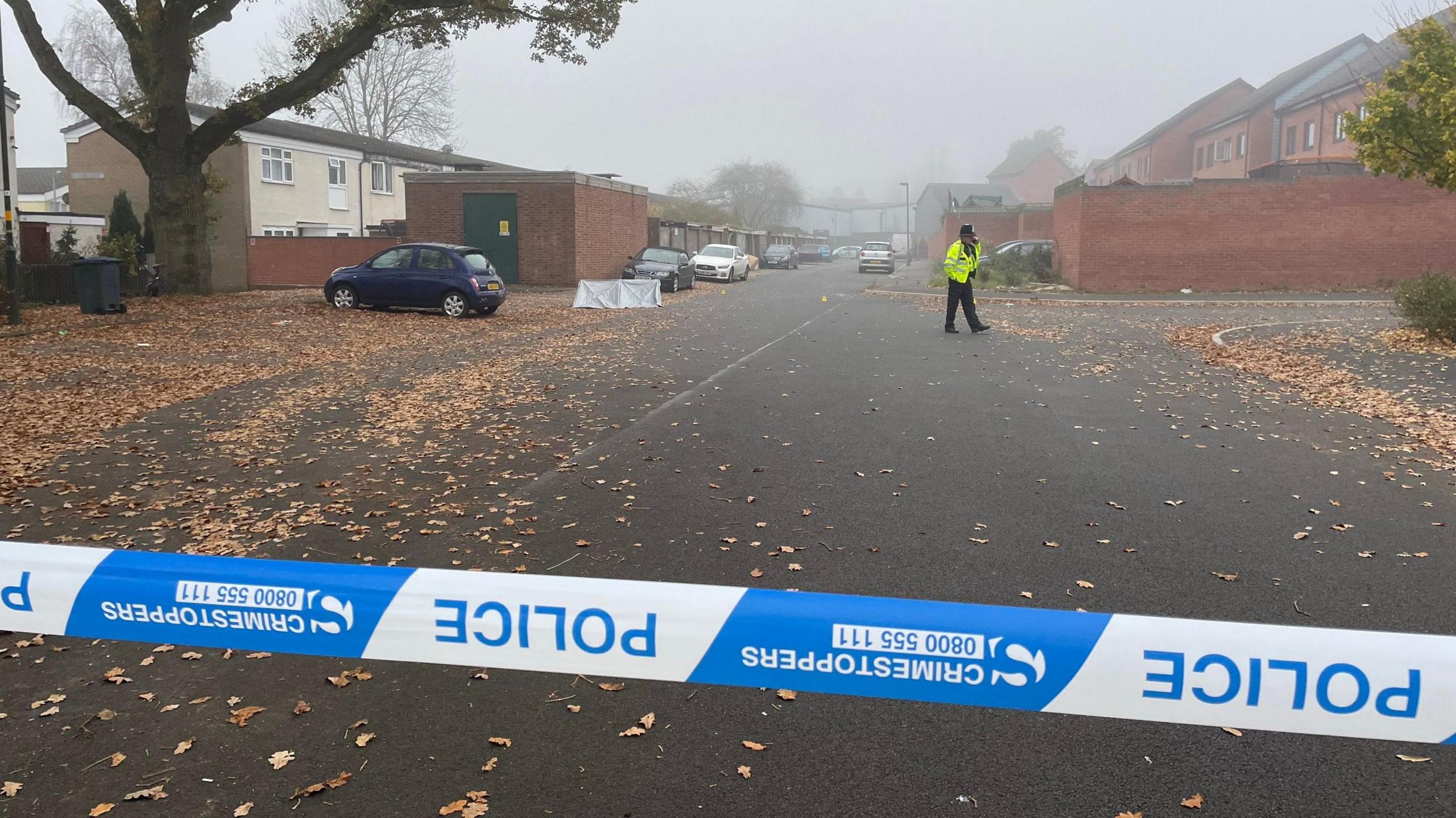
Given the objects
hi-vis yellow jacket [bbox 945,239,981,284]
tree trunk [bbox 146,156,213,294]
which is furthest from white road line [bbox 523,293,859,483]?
tree trunk [bbox 146,156,213,294]

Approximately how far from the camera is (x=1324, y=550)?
6.01 meters

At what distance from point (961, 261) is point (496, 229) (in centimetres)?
2068

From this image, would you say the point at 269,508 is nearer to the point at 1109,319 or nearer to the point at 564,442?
the point at 564,442

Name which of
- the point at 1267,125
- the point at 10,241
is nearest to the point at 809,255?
the point at 1267,125

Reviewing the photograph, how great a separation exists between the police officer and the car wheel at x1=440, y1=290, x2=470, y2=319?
9860 millimetres

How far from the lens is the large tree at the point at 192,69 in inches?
902

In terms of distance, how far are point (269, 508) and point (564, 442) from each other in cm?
264

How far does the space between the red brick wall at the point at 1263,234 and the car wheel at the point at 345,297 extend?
20057 millimetres

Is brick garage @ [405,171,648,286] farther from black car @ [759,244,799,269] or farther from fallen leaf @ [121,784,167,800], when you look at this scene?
fallen leaf @ [121,784,167,800]

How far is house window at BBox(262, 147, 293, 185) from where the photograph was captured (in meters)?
37.3

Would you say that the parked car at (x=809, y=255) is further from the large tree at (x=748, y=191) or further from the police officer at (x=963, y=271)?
the police officer at (x=963, y=271)

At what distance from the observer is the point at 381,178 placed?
4475 centimetres

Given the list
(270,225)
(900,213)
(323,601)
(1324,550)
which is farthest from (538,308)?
(900,213)

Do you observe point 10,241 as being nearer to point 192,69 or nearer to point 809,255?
point 192,69
